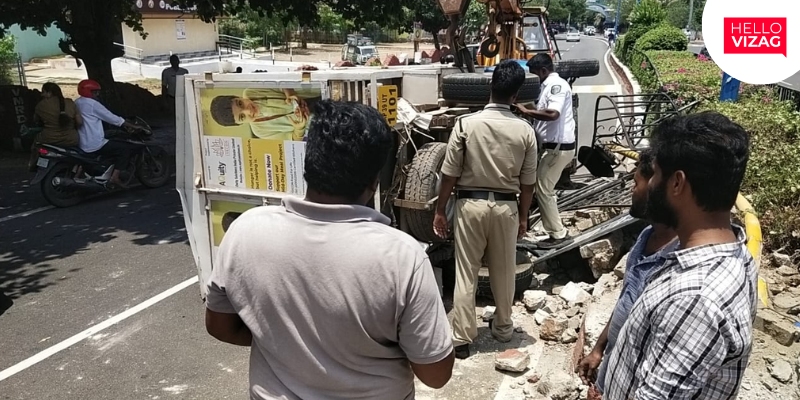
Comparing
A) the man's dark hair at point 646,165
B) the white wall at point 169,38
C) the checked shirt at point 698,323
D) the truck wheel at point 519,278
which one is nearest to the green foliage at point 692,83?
the truck wheel at point 519,278

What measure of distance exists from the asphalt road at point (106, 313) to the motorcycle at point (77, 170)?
0.24m

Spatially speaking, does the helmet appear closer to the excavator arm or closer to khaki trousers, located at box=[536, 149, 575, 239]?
the excavator arm

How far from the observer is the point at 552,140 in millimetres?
5516

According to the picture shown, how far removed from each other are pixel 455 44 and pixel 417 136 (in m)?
1.53

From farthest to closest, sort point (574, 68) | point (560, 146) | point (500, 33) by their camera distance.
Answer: point (574, 68), point (500, 33), point (560, 146)

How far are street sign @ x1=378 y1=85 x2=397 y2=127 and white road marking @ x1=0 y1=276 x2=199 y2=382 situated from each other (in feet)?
8.12

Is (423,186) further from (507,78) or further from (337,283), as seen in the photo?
(337,283)

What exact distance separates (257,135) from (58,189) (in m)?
4.93

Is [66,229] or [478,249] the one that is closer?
[478,249]

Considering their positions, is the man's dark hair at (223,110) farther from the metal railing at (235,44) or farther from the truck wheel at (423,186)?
the metal railing at (235,44)

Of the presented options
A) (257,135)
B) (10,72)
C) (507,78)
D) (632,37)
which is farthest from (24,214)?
(632,37)

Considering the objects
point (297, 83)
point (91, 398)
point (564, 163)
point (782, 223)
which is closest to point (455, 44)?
point (564, 163)

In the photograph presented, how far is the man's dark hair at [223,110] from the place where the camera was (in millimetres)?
3896

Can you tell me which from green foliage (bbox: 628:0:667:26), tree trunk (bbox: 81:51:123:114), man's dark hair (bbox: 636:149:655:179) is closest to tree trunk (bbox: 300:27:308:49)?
green foliage (bbox: 628:0:667:26)
